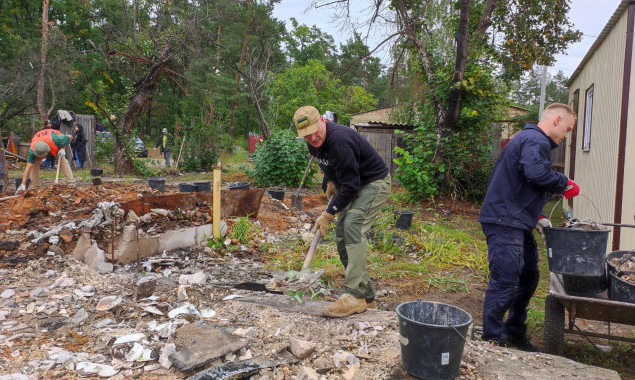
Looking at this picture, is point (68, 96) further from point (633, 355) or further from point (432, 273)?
point (633, 355)

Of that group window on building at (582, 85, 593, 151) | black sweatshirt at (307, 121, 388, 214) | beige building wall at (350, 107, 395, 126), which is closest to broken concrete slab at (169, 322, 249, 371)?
black sweatshirt at (307, 121, 388, 214)

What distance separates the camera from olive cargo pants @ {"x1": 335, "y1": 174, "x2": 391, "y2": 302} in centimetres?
366

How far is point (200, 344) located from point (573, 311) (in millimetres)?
2606

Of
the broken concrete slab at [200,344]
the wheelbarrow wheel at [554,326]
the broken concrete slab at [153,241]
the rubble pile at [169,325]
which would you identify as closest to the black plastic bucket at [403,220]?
the rubble pile at [169,325]

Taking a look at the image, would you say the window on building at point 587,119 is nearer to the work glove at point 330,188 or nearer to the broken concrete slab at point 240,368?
the work glove at point 330,188

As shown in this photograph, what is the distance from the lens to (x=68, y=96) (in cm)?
2411

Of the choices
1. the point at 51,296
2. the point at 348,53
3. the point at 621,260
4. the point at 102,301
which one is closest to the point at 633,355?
the point at 621,260

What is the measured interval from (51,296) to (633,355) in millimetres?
5057

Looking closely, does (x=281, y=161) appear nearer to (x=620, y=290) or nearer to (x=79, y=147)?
(x=79, y=147)

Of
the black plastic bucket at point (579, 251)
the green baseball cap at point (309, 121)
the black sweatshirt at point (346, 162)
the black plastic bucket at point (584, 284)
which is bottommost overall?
the black plastic bucket at point (584, 284)

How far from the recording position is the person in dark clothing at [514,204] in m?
Answer: 3.38

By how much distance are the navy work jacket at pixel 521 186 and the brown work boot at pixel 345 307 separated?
1202mm

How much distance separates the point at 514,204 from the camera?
345 cm

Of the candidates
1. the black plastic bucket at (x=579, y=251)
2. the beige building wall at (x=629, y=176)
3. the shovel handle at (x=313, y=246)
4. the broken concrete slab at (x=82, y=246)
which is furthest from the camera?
the beige building wall at (x=629, y=176)
